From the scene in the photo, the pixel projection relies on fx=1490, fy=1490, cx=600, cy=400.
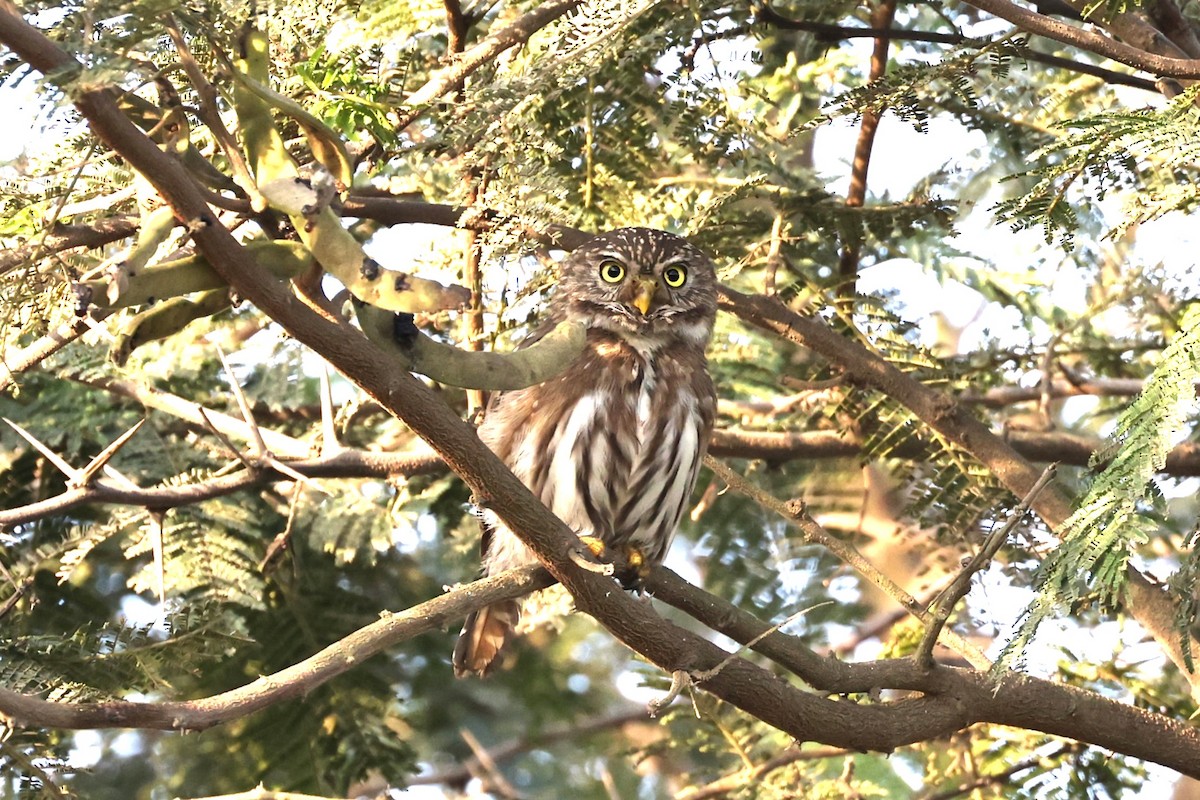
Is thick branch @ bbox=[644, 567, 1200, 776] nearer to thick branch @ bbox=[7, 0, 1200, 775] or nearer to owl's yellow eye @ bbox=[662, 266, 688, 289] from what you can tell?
thick branch @ bbox=[7, 0, 1200, 775]

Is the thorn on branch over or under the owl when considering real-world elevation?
under

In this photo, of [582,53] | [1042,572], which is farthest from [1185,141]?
[582,53]

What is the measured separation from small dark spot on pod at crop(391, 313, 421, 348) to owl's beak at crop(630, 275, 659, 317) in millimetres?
2705

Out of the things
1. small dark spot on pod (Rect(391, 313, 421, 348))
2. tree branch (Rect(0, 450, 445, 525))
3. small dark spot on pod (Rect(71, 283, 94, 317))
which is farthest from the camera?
tree branch (Rect(0, 450, 445, 525))

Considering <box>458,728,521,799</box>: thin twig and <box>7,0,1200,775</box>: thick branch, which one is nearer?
<box>7,0,1200,775</box>: thick branch

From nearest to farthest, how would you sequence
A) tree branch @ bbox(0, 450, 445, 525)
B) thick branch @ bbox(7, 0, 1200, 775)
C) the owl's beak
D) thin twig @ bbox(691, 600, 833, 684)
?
thick branch @ bbox(7, 0, 1200, 775) < thin twig @ bbox(691, 600, 833, 684) < tree branch @ bbox(0, 450, 445, 525) < the owl's beak

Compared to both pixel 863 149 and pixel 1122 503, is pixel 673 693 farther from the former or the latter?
pixel 863 149

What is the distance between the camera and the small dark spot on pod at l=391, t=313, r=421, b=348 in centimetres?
223

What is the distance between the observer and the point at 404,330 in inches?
88.3

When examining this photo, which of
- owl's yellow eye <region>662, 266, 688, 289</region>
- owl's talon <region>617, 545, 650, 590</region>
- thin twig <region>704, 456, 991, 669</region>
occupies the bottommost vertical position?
thin twig <region>704, 456, 991, 669</region>

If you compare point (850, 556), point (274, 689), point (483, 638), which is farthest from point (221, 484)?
point (850, 556)

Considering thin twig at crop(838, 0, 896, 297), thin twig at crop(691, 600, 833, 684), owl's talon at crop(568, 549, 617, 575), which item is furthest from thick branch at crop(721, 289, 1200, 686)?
owl's talon at crop(568, 549, 617, 575)

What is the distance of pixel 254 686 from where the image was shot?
2752 mm

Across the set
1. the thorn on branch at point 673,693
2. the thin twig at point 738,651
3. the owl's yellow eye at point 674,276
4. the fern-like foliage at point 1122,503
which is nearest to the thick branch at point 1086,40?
the fern-like foliage at point 1122,503
